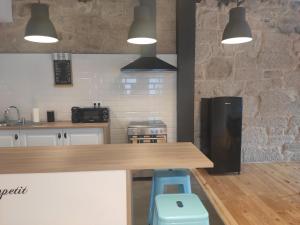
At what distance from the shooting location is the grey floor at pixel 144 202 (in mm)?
2566

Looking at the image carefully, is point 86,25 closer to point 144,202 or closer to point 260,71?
point 144,202

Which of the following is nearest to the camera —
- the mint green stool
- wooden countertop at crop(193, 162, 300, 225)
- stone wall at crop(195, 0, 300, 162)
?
the mint green stool

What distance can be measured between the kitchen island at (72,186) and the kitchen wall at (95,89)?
2.17m

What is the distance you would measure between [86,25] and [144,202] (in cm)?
296

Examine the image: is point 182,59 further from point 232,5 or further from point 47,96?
point 47,96

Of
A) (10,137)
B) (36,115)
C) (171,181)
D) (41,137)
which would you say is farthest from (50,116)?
(171,181)

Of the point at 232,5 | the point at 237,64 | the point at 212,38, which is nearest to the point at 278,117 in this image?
the point at 237,64

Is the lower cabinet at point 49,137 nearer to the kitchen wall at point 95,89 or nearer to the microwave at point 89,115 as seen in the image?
the microwave at point 89,115

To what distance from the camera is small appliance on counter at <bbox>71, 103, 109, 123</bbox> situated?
3.69 m

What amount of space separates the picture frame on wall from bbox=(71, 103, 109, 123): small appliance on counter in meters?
0.57

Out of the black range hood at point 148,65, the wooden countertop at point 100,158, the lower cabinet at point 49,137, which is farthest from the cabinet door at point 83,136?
the wooden countertop at point 100,158

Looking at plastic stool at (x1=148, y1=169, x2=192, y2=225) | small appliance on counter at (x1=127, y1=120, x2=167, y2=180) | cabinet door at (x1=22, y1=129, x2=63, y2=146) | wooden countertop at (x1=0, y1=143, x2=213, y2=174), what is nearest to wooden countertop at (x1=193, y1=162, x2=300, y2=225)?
plastic stool at (x1=148, y1=169, x2=192, y2=225)

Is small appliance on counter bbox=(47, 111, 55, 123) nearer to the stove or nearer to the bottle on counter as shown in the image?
the bottle on counter

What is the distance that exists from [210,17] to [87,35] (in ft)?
6.94
